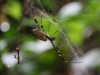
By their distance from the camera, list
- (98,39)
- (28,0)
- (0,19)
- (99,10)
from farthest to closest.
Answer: (0,19), (98,39), (99,10), (28,0)

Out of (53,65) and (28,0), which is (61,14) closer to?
(53,65)

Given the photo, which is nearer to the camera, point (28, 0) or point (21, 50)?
point (28, 0)

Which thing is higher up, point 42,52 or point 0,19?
point 0,19

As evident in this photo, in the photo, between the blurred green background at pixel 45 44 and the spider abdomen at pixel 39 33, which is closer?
the spider abdomen at pixel 39 33

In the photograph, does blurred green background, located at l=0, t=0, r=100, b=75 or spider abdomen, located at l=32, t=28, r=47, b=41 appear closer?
spider abdomen, located at l=32, t=28, r=47, b=41

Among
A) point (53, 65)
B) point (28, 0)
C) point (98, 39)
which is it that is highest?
point (28, 0)

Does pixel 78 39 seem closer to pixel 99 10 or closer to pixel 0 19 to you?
pixel 99 10

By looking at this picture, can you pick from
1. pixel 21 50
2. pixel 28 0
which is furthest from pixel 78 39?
pixel 28 0

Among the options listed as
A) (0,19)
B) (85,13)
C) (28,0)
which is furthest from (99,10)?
(0,19)

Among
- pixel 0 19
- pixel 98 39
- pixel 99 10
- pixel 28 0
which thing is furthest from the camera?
pixel 0 19

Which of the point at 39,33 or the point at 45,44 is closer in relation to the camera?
the point at 39,33
